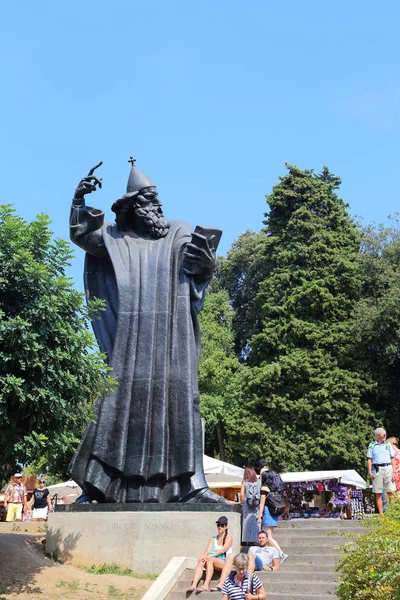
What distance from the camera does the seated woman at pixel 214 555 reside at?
9.44 meters

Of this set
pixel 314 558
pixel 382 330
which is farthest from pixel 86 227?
pixel 382 330

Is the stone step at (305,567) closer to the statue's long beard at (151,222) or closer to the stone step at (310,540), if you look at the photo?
the stone step at (310,540)

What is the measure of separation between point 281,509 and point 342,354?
20.0 m

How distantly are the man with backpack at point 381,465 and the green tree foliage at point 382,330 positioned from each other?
17810 mm

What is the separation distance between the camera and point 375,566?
7.03 meters

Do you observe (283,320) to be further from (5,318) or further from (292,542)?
(5,318)

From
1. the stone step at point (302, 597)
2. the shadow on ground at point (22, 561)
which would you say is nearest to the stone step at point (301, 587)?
the stone step at point (302, 597)

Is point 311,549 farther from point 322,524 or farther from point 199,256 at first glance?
point 199,256

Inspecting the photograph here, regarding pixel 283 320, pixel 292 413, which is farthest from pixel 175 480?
pixel 283 320

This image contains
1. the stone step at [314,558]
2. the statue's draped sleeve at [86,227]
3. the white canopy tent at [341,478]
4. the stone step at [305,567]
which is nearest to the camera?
the stone step at [305,567]

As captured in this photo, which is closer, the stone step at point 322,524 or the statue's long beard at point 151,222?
the stone step at point 322,524

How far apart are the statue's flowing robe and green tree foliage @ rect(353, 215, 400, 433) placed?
59.8ft

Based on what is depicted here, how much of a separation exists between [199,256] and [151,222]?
1135 mm

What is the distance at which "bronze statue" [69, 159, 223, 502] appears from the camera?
11.4 meters
